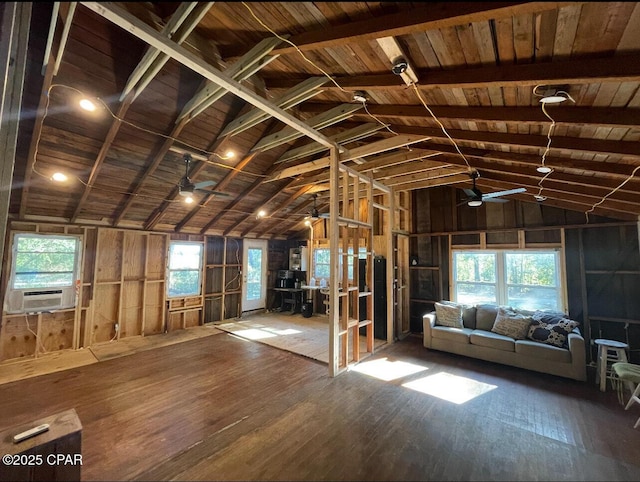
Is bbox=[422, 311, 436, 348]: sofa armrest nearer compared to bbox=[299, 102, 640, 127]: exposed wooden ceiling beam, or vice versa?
bbox=[299, 102, 640, 127]: exposed wooden ceiling beam

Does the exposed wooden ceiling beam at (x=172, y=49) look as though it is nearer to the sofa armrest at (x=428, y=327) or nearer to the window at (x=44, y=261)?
the sofa armrest at (x=428, y=327)

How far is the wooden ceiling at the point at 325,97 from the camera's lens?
1.63 metres

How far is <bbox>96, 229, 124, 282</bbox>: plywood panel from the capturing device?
5695 mm

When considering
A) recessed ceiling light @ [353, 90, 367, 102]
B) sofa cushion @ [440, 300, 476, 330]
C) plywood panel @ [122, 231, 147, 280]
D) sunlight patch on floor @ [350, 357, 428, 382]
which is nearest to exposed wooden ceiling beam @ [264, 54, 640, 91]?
recessed ceiling light @ [353, 90, 367, 102]

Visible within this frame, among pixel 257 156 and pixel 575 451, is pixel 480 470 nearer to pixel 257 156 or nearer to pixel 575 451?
pixel 575 451

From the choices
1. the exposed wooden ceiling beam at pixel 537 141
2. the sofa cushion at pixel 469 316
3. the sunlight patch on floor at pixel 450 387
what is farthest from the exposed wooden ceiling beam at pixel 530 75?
the sofa cushion at pixel 469 316

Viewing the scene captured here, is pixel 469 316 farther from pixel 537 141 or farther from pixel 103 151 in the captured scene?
pixel 103 151

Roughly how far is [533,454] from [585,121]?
9.81 ft

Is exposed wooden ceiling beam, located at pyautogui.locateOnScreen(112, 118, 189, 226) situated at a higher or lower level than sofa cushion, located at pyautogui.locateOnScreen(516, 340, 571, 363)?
higher

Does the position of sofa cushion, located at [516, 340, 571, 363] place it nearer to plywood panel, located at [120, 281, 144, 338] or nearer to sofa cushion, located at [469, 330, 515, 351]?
sofa cushion, located at [469, 330, 515, 351]

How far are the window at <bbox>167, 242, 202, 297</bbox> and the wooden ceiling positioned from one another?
147cm

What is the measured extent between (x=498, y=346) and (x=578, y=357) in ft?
3.26

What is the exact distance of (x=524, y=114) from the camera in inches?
89.0

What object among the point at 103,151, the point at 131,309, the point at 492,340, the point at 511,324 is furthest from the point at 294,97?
the point at 131,309
